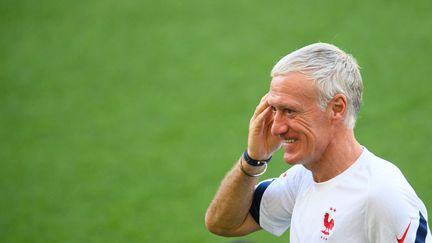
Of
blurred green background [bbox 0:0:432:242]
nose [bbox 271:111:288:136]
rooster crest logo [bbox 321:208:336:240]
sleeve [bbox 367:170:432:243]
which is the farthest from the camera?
blurred green background [bbox 0:0:432:242]

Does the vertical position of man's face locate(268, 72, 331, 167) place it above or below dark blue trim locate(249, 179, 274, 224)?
above

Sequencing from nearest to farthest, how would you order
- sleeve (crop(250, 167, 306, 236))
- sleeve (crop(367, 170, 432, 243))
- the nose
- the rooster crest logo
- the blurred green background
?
sleeve (crop(367, 170, 432, 243))
the rooster crest logo
the nose
sleeve (crop(250, 167, 306, 236))
the blurred green background

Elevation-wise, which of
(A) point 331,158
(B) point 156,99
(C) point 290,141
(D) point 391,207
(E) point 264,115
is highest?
(B) point 156,99

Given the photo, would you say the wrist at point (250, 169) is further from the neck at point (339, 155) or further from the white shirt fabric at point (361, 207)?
the neck at point (339, 155)

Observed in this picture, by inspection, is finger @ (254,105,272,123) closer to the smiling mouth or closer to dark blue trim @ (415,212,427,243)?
the smiling mouth

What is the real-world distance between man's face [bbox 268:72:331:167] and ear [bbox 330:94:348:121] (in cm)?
3

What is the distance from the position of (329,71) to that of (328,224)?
0.59m

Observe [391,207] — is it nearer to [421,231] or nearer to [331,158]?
[421,231]

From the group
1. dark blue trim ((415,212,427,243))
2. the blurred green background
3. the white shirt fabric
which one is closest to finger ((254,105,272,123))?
the white shirt fabric

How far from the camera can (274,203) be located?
10.1ft


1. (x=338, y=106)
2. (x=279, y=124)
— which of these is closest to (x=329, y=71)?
(x=338, y=106)

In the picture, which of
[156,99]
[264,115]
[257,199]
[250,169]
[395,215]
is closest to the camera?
[395,215]

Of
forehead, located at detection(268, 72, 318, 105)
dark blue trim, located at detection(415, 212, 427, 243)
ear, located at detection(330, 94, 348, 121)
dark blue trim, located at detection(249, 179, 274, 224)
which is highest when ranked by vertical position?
forehead, located at detection(268, 72, 318, 105)

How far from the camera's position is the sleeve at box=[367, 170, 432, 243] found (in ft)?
8.07
